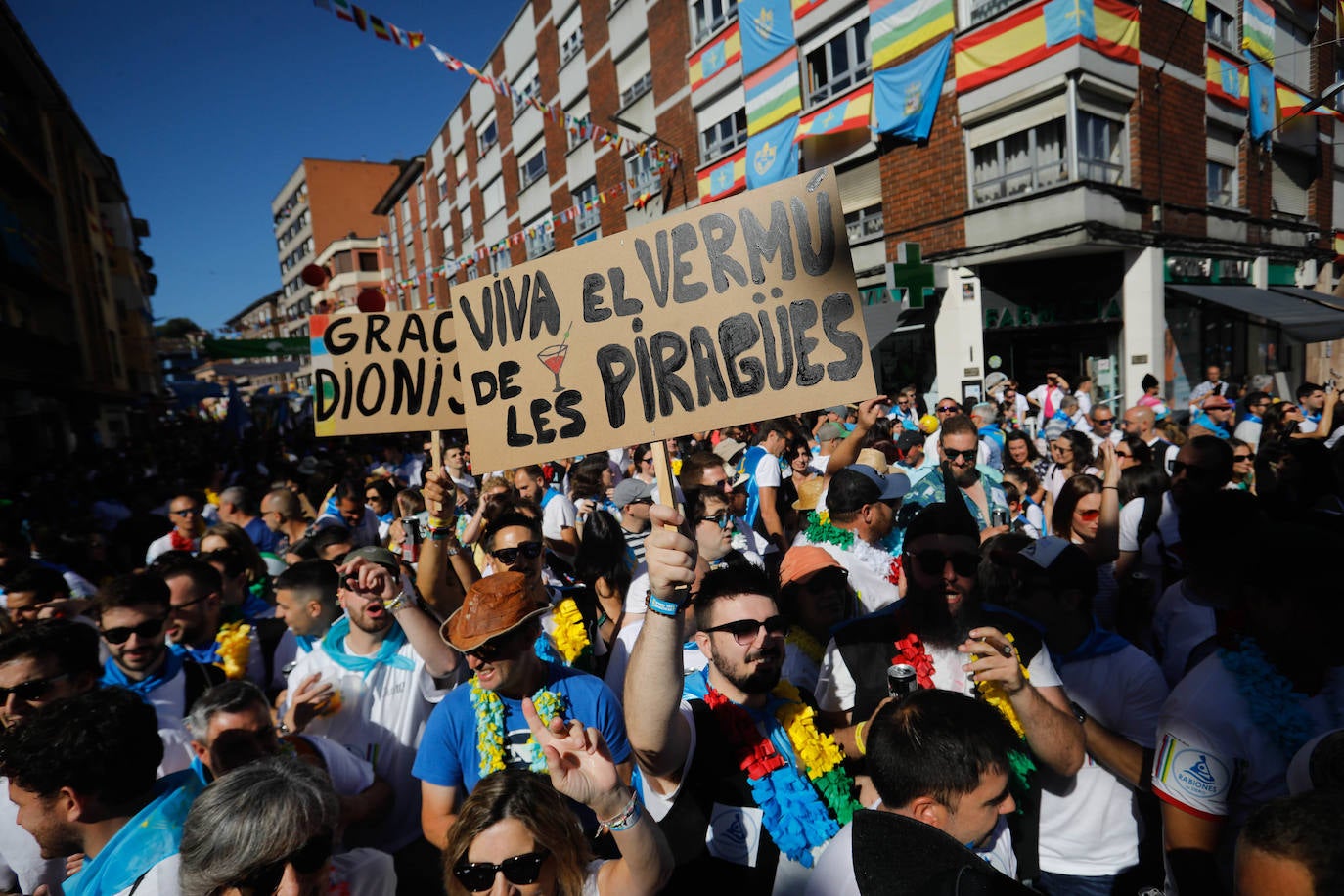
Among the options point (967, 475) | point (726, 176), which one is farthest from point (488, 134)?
point (967, 475)

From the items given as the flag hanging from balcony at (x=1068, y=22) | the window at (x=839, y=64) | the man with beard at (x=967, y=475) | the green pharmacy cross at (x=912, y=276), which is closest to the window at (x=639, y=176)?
the window at (x=839, y=64)

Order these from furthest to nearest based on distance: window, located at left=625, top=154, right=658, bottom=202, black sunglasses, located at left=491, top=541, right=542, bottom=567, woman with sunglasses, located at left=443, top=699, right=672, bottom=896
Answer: window, located at left=625, top=154, right=658, bottom=202 < black sunglasses, located at left=491, top=541, right=542, bottom=567 < woman with sunglasses, located at left=443, top=699, right=672, bottom=896

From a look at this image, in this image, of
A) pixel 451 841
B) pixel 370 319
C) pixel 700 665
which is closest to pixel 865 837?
pixel 451 841

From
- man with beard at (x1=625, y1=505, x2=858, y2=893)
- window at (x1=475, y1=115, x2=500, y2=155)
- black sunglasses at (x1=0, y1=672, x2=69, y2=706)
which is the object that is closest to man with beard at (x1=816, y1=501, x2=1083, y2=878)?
man with beard at (x1=625, y1=505, x2=858, y2=893)

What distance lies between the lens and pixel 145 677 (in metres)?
3.08

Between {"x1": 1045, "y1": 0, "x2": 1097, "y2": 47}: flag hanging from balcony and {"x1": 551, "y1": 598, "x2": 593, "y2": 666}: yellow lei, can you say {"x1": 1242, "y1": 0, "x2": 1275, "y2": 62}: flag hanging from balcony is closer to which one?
{"x1": 1045, "y1": 0, "x2": 1097, "y2": 47}: flag hanging from balcony

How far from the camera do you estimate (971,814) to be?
1785mm

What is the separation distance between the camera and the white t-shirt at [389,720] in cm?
291

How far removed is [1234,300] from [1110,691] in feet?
55.8

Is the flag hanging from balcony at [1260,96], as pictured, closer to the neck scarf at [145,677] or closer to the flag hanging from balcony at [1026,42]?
the flag hanging from balcony at [1026,42]

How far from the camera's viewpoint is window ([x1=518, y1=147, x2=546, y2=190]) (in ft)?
90.2

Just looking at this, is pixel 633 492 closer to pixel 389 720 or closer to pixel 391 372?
pixel 391 372

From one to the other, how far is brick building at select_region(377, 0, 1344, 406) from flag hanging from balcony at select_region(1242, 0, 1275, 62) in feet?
0.41

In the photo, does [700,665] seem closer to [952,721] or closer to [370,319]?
[952,721]
